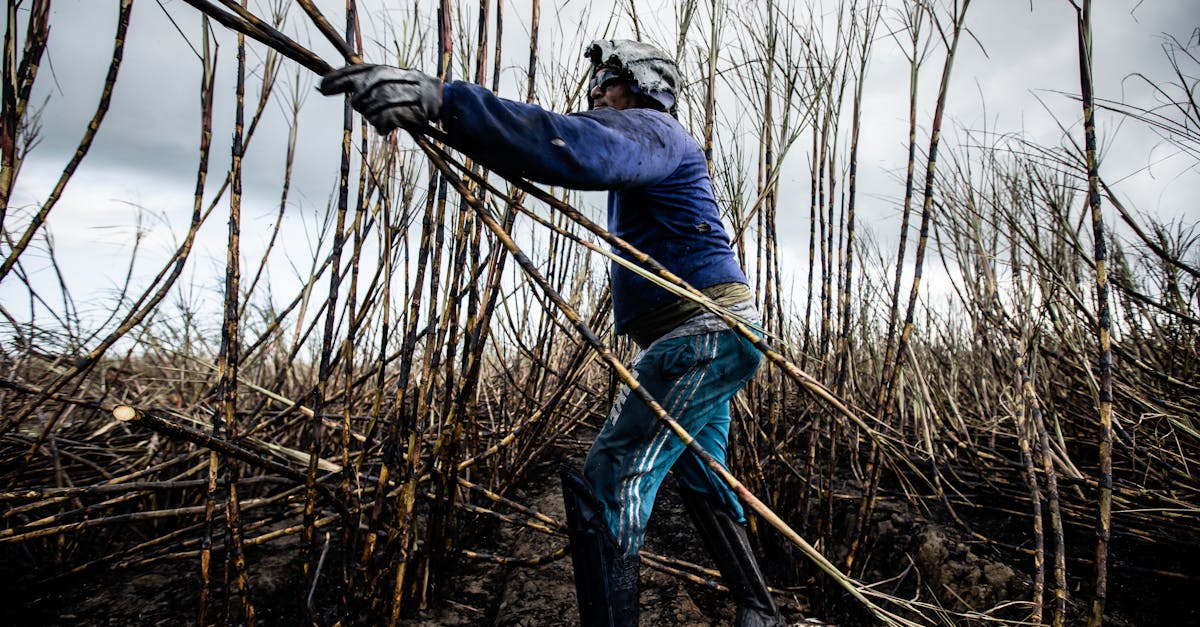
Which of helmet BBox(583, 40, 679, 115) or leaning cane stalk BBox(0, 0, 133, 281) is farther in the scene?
helmet BBox(583, 40, 679, 115)

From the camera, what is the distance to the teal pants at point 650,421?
3.96 feet

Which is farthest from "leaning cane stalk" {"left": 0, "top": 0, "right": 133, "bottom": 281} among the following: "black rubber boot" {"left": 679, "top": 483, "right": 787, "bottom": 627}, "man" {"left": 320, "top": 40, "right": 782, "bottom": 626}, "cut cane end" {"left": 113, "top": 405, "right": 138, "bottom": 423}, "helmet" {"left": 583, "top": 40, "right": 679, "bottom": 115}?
"black rubber boot" {"left": 679, "top": 483, "right": 787, "bottom": 627}

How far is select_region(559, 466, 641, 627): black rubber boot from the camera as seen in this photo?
1190 mm

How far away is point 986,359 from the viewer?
282 centimetres

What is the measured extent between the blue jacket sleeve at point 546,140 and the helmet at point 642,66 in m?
0.26


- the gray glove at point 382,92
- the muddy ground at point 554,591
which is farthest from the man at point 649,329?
the muddy ground at point 554,591

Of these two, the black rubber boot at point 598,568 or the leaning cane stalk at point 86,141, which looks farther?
the black rubber boot at point 598,568

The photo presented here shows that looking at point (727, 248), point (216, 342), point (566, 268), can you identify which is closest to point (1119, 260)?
point (727, 248)


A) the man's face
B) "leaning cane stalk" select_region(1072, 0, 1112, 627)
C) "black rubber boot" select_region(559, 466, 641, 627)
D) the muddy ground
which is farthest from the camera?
the muddy ground

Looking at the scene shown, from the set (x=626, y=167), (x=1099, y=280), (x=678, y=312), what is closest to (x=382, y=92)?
(x=626, y=167)

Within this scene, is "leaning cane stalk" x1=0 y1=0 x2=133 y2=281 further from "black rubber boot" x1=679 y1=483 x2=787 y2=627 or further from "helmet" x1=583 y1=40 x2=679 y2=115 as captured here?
"black rubber boot" x1=679 y1=483 x2=787 y2=627

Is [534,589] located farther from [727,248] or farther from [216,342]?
[216,342]

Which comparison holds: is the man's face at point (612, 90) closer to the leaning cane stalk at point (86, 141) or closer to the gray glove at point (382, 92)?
the gray glove at point (382, 92)

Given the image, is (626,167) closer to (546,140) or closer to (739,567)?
(546,140)
